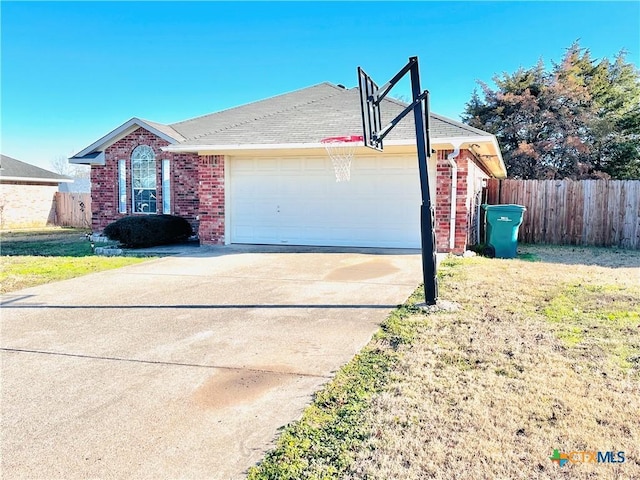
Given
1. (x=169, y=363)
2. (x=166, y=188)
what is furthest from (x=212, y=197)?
(x=169, y=363)

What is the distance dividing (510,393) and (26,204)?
24.3 m

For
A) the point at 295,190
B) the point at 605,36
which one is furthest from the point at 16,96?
the point at 605,36

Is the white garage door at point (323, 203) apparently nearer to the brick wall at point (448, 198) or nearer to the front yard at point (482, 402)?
the brick wall at point (448, 198)

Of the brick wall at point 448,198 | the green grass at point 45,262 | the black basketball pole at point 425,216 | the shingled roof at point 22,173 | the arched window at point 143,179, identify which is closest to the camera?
the black basketball pole at point 425,216

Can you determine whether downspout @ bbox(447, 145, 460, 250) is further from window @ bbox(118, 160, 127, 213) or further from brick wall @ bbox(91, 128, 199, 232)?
window @ bbox(118, 160, 127, 213)

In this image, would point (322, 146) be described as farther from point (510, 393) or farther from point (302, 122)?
point (510, 393)

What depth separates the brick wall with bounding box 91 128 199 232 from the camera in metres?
14.5

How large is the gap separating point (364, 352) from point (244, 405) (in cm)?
141

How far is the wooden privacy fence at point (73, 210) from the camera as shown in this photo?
2227 cm

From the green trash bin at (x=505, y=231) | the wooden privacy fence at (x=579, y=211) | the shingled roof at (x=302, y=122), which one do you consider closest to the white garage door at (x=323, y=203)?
the shingled roof at (x=302, y=122)

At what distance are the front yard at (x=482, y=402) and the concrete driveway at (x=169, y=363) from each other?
1.06ft

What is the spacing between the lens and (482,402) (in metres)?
3.34

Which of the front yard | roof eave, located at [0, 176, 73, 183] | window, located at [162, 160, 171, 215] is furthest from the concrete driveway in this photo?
roof eave, located at [0, 176, 73, 183]

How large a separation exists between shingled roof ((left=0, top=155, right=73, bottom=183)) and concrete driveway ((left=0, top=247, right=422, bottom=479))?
17.1m
